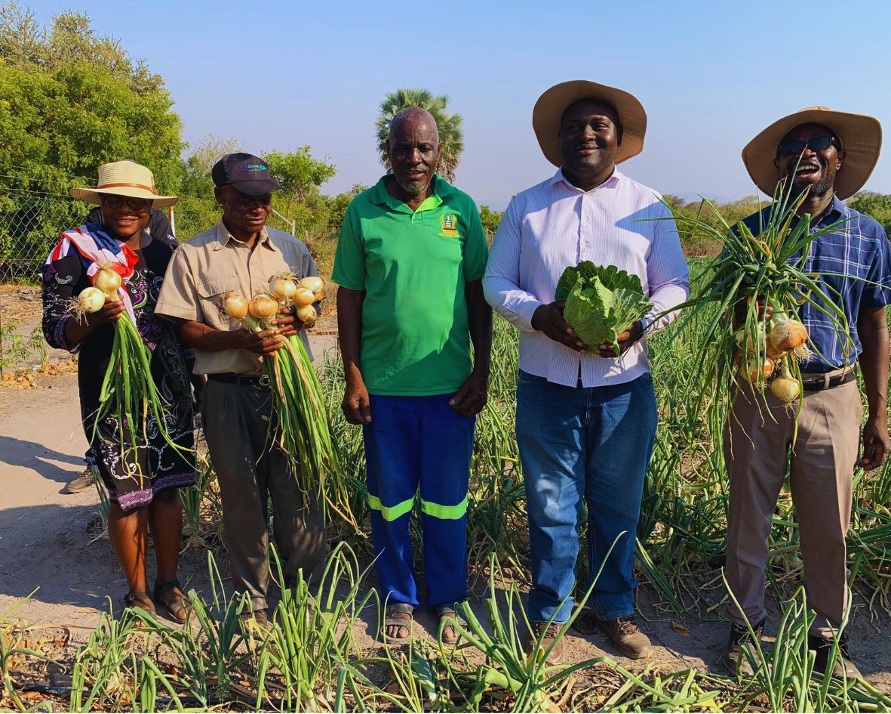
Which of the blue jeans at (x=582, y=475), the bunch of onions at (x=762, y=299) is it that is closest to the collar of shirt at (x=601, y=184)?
the bunch of onions at (x=762, y=299)

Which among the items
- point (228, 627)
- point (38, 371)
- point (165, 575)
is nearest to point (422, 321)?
point (228, 627)

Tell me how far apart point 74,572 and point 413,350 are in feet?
6.30

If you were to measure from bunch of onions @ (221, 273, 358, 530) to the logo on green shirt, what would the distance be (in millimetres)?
489

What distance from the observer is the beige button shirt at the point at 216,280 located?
235cm

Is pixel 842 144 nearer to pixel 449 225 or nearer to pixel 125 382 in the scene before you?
pixel 449 225

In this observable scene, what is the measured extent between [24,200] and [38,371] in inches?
241

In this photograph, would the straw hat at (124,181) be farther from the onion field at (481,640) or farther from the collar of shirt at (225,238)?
the onion field at (481,640)

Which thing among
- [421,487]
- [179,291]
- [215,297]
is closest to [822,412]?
[421,487]

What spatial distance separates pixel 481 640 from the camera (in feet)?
6.14

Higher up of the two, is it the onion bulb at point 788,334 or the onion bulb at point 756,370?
the onion bulb at point 788,334

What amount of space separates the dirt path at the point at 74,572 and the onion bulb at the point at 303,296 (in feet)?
4.05

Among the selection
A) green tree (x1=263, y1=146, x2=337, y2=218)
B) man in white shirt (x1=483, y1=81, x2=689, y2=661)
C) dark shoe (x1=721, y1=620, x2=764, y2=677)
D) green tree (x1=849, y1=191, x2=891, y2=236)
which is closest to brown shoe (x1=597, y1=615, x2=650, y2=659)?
man in white shirt (x1=483, y1=81, x2=689, y2=661)

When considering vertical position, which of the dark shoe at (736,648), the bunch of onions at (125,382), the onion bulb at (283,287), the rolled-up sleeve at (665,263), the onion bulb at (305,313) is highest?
the rolled-up sleeve at (665,263)

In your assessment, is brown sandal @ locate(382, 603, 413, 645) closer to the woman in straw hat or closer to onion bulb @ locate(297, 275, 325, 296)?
the woman in straw hat
